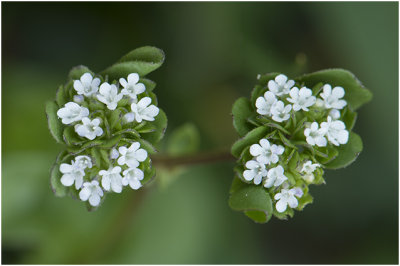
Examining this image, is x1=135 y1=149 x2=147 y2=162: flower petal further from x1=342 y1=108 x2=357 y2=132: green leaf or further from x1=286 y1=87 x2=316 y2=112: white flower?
x1=342 y1=108 x2=357 y2=132: green leaf

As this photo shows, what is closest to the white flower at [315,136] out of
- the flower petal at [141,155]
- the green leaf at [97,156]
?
the flower petal at [141,155]

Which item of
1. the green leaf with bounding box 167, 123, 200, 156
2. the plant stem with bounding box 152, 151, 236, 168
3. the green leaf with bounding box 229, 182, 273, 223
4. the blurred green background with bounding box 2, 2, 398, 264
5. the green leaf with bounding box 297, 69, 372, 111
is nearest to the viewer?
the green leaf with bounding box 229, 182, 273, 223

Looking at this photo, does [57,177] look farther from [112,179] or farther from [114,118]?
[114,118]

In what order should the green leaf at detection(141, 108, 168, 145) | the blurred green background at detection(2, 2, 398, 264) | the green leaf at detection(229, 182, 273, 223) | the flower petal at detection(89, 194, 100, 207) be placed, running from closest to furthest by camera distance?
the green leaf at detection(229, 182, 273, 223) < the flower petal at detection(89, 194, 100, 207) < the green leaf at detection(141, 108, 168, 145) < the blurred green background at detection(2, 2, 398, 264)

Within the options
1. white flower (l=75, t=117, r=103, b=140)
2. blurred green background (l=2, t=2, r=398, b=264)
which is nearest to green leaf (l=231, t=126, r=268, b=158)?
white flower (l=75, t=117, r=103, b=140)

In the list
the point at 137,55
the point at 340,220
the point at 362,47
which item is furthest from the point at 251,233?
the point at 137,55

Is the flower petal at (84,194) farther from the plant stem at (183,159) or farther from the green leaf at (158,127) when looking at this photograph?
the plant stem at (183,159)

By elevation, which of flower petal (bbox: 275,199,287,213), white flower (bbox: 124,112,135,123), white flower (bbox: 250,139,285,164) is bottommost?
flower petal (bbox: 275,199,287,213)

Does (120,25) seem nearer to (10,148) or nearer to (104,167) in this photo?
(10,148)
